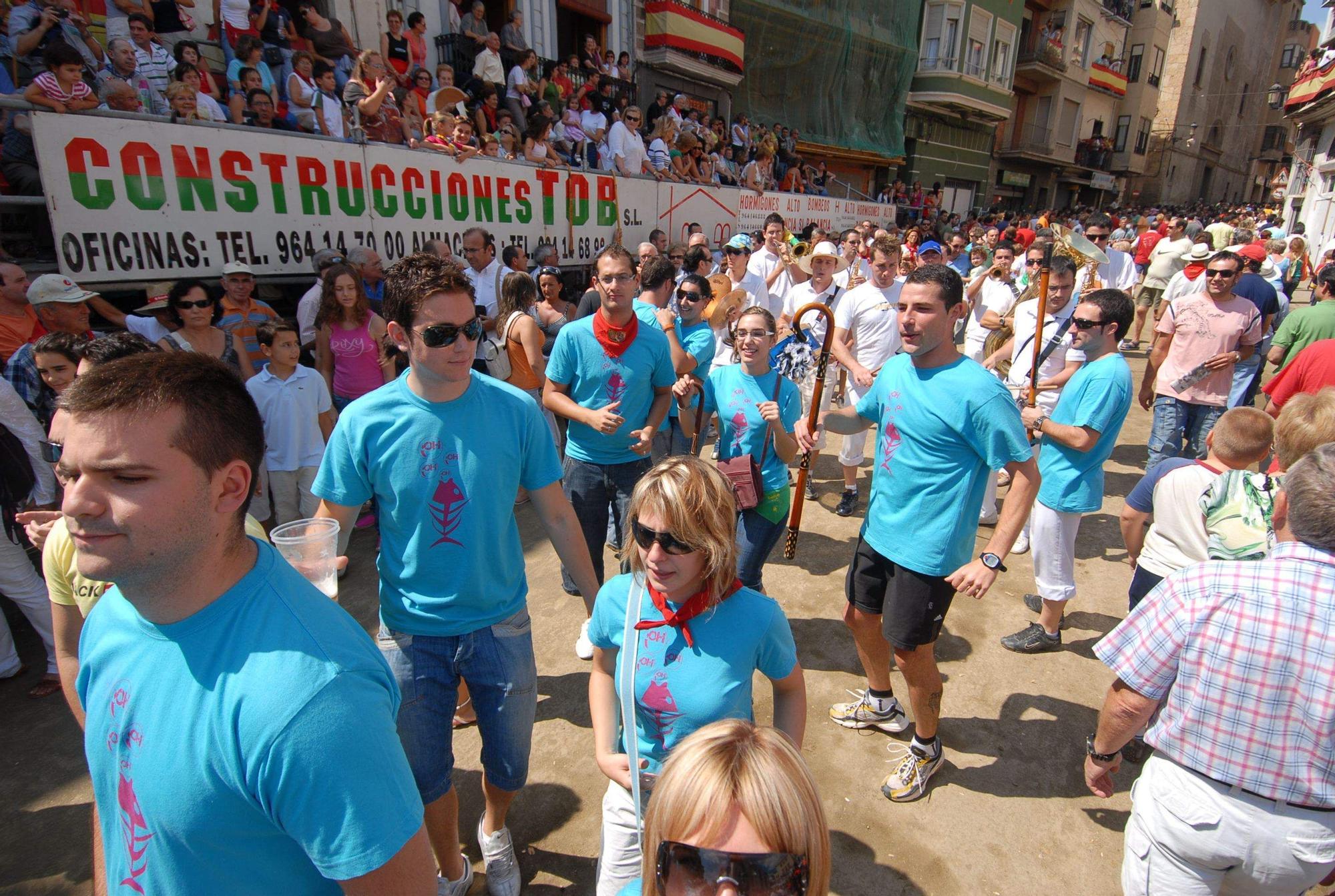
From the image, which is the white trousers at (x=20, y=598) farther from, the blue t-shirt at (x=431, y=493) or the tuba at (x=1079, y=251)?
the tuba at (x=1079, y=251)

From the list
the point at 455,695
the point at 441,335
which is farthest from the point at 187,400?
the point at 455,695

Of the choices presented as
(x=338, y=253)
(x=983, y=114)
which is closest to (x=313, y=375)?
(x=338, y=253)

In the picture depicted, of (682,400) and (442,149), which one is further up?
(442,149)

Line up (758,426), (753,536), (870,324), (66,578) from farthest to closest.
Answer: (870,324), (758,426), (753,536), (66,578)

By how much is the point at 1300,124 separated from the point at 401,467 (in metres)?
39.7

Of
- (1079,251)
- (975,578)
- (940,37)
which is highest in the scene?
(940,37)

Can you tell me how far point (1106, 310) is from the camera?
3.93 meters

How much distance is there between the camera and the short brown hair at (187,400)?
1.15m

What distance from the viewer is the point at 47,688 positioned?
143 inches

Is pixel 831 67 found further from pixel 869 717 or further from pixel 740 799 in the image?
pixel 740 799

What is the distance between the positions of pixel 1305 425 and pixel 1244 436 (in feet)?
0.63

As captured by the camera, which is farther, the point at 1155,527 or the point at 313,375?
the point at 313,375

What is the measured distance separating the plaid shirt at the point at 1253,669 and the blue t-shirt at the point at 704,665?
101 cm

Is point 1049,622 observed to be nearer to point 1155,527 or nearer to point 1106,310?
point 1155,527
